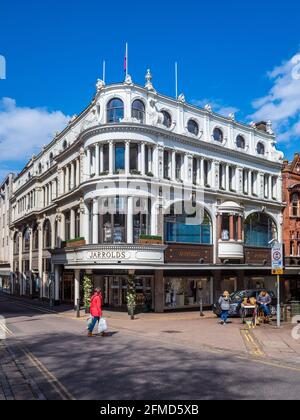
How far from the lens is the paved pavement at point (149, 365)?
9625 mm

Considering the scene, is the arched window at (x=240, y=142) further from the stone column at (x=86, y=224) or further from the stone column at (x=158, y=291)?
the stone column at (x=86, y=224)

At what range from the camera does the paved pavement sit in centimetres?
962

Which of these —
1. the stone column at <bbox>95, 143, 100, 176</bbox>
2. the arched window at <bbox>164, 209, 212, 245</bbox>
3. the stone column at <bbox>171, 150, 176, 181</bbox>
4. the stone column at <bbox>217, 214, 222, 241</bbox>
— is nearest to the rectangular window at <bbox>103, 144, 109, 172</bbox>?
the stone column at <bbox>95, 143, 100, 176</bbox>

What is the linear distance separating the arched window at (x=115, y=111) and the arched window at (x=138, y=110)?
0.82m

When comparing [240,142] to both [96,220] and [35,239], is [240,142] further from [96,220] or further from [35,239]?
[35,239]

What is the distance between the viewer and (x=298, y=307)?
2527 cm

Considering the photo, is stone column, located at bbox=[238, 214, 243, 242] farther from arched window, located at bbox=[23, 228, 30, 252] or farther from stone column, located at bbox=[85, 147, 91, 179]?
arched window, located at bbox=[23, 228, 30, 252]

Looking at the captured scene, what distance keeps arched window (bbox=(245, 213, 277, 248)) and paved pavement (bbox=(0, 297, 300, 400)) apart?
1819 centimetres

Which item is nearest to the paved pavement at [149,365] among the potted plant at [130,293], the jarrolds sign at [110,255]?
the potted plant at [130,293]

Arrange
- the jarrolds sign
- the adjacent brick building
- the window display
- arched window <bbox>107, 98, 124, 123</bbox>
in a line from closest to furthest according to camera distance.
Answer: the jarrolds sign < arched window <bbox>107, 98, 124, 123</bbox> < the window display < the adjacent brick building

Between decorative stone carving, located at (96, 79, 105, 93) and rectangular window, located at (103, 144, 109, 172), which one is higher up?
decorative stone carving, located at (96, 79, 105, 93)

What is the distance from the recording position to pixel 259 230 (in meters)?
40.2

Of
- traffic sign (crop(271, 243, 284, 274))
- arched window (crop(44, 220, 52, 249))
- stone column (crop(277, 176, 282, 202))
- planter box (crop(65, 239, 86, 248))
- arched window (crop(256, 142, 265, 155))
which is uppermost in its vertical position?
arched window (crop(256, 142, 265, 155))
